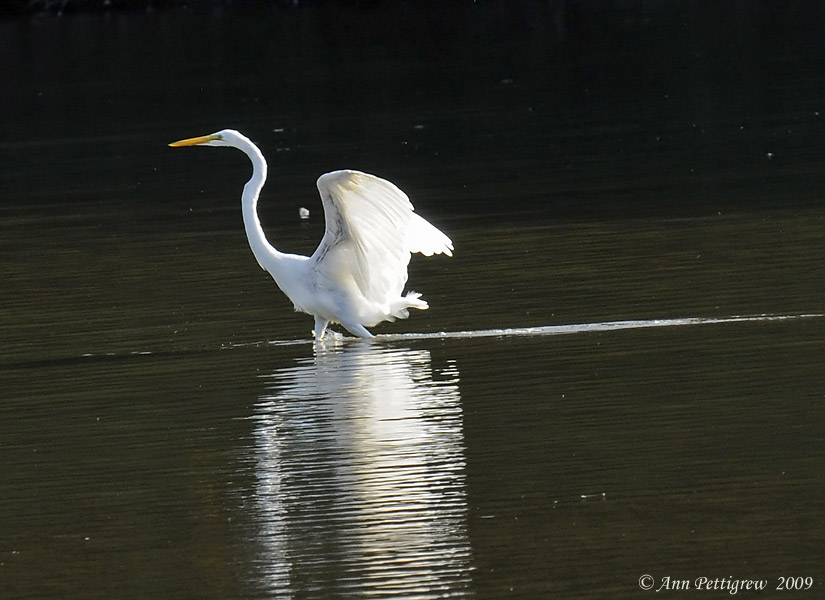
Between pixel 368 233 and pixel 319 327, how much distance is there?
79cm

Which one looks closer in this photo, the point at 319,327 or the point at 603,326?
the point at 603,326

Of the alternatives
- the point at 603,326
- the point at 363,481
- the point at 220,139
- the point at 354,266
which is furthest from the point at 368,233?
the point at 363,481

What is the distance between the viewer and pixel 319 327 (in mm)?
13219

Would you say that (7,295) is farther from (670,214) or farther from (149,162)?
(149,162)

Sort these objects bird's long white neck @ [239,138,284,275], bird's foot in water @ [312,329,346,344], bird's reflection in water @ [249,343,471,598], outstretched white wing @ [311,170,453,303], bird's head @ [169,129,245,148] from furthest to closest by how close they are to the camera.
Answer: bird's head @ [169,129,245,148] < bird's long white neck @ [239,138,284,275] < bird's foot in water @ [312,329,346,344] < outstretched white wing @ [311,170,453,303] < bird's reflection in water @ [249,343,471,598]

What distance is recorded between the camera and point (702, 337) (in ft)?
38.3

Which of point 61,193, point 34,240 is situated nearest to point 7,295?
point 34,240

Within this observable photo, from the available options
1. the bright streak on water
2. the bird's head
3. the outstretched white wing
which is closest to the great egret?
the outstretched white wing

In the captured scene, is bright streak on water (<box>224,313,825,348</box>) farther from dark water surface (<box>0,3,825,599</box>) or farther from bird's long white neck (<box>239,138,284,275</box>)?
bird's long white neck (<box>239,138,284,275</box>)

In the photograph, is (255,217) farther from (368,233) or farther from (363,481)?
(363,481)

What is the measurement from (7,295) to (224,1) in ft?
167

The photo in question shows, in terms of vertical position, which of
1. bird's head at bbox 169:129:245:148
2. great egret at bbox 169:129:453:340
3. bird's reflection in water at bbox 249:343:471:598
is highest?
bird's head at bbox 169:129:245:148

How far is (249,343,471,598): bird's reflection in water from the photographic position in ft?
24.8

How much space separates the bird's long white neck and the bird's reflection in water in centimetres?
149
